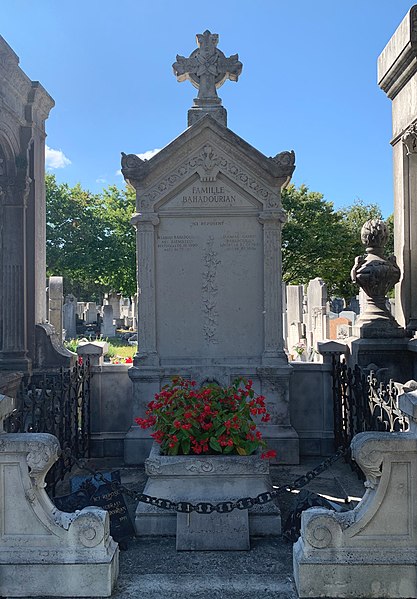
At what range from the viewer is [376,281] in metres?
6.57

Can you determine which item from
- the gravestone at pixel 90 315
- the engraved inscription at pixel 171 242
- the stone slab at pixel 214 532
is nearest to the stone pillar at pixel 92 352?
the engraved inscription at pixel 171 242

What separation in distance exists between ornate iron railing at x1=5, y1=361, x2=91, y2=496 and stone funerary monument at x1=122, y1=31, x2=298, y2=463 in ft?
2.31

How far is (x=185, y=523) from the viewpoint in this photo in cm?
396

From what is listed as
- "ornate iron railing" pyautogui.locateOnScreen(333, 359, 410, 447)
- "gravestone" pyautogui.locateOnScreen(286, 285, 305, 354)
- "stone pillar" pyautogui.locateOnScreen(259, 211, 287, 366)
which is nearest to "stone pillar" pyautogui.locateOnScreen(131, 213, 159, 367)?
"stone pillar" pyautogui.locateOnScreen(259, 211, 287, 366)

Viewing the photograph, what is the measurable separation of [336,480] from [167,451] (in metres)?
2.12

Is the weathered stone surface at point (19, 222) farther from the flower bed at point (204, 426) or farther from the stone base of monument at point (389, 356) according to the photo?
the stone base of monument at point (389, 356)

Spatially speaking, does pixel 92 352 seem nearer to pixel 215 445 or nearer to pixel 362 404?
pixel 215 445

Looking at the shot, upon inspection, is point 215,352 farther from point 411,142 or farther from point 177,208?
point 411,142

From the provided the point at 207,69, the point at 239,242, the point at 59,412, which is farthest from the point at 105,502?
the point at 207,69

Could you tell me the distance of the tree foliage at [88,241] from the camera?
95.8 feet

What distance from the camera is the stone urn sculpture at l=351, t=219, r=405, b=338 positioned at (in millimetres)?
6516

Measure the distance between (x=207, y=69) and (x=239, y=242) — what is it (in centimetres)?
245

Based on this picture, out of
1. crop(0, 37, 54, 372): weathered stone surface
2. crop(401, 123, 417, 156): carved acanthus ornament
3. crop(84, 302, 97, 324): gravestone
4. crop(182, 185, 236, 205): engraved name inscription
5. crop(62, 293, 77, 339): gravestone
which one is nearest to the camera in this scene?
crop(182, 185, 236, 205): engraved name inscription

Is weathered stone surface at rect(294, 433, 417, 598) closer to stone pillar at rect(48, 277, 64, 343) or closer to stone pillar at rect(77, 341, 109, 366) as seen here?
stone pillar at rect(77, 341, 109, 366)
